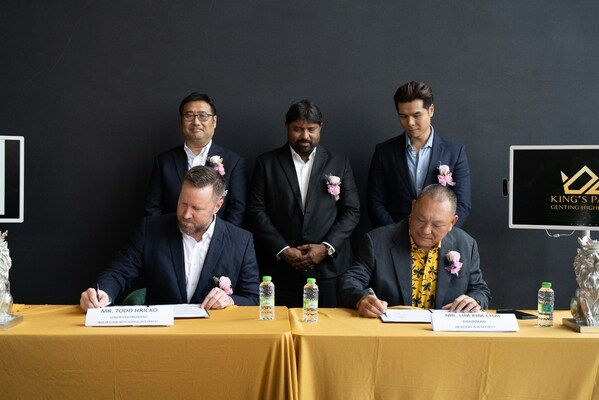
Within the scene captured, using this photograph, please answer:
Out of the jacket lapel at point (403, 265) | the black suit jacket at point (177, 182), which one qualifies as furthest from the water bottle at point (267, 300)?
the black suit jacket at point (177, 182)

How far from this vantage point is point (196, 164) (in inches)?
180

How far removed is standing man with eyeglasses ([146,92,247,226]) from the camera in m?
4.49

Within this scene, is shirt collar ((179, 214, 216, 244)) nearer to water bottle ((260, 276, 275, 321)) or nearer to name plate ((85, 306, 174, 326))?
water bottle ((260, 276, 275, 321))

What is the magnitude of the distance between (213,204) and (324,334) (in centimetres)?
107

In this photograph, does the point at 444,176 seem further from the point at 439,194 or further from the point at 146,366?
the point at 146,366

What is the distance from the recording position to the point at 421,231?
321 centimetres

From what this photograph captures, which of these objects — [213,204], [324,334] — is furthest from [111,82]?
[324,334]

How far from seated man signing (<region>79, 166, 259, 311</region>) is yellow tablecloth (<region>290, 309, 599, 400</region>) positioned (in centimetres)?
86

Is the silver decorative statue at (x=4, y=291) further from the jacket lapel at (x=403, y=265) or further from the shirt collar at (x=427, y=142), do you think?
the shirt collar at (x=427, y=142)

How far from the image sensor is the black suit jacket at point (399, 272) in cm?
325

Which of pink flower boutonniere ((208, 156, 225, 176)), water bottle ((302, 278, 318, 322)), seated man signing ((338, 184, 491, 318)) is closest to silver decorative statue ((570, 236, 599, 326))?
seated man signing ((338, 184, 491, 318))

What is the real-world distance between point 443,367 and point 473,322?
24cm

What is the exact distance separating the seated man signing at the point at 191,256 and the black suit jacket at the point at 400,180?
1.34 m

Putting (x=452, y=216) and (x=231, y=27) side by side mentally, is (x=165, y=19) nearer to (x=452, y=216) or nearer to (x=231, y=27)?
(x=231, y=27)
